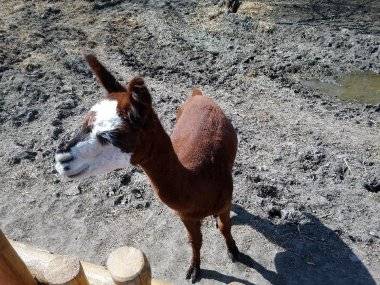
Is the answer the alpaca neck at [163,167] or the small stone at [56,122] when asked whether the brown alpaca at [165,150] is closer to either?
the alpaca neck at [163,167]

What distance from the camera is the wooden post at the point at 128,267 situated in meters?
1.87

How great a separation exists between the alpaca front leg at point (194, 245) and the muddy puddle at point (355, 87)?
3.43 metres

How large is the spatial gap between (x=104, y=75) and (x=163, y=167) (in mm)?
669

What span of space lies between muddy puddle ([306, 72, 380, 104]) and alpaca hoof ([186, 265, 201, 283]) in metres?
3.45

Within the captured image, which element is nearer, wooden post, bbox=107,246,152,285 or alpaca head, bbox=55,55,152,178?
wooden post, bbox=107,246,152,285

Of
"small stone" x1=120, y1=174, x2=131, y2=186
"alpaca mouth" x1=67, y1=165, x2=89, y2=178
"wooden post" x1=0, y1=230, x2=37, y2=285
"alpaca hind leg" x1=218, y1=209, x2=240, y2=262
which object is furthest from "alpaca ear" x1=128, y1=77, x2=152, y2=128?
"small stone" x1=120, y1=174, x2=131, y2=186

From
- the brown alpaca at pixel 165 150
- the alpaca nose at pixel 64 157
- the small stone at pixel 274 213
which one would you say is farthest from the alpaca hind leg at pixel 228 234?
the alpaca nose at pixel 64 157

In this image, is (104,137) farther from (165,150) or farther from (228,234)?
(228,234)

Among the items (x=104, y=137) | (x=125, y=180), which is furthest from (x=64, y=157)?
(x=125, y=180)

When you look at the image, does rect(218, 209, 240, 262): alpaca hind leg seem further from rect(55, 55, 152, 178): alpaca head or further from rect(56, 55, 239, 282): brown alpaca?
rect(55, 55, 152, 178): alpaca head

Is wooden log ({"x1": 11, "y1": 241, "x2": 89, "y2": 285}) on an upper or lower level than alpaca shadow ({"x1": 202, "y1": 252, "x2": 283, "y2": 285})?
upper

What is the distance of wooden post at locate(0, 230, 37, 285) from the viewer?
1612 mm

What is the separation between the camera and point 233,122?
5.63 m

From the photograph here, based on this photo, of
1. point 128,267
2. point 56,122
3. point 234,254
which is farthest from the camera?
point 56,122
